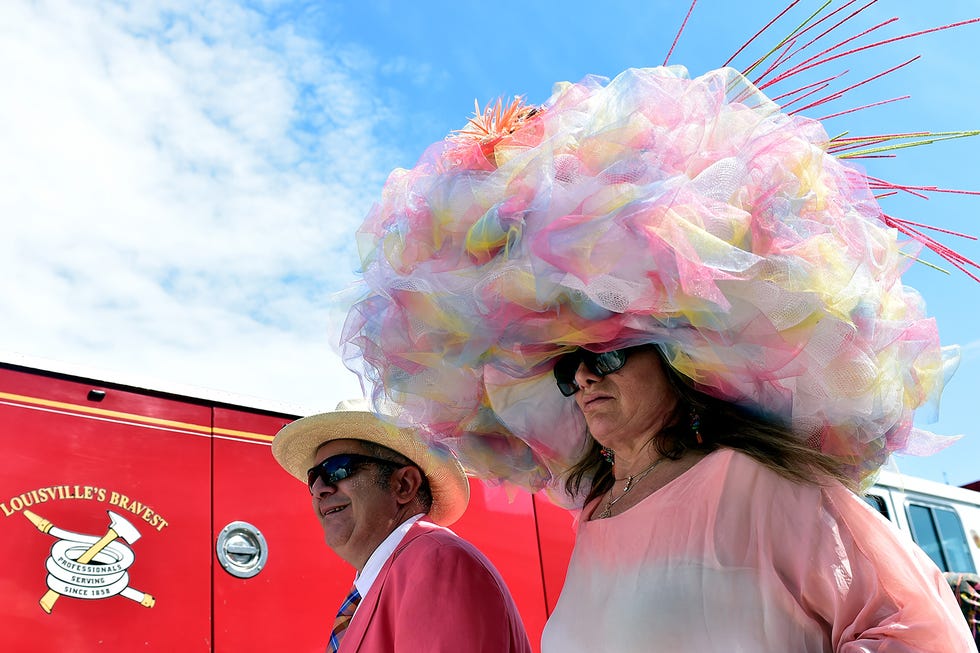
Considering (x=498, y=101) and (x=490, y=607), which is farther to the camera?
(x=490, y=607)

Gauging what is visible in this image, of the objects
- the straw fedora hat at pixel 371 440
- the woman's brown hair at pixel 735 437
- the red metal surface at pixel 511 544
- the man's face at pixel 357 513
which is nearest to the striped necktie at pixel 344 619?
the man's face at pixel 357 513

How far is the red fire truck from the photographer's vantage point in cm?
288

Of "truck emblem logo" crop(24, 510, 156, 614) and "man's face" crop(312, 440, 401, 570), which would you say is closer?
"man's face" crop(312, 440, 401, 570)

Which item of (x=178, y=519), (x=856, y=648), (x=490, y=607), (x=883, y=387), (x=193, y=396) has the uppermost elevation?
(x=193, y=396)

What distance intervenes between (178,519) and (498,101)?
2089 millimetres

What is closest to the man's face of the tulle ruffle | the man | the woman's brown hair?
the man

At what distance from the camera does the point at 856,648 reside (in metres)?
1.45

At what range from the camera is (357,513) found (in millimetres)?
2658

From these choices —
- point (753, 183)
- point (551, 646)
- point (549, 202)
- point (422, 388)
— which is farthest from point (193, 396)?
point (753, 183)

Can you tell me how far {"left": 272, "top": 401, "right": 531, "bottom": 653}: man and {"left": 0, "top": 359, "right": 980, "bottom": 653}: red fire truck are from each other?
0.23 metres

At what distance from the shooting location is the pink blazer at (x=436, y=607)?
2.14m

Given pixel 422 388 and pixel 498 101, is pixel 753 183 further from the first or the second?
pixel 422 388

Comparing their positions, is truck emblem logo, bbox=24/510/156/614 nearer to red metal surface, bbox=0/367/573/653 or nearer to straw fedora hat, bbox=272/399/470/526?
red metal surface, bbox=0/367/573/653

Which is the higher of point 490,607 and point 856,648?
point 490,607
